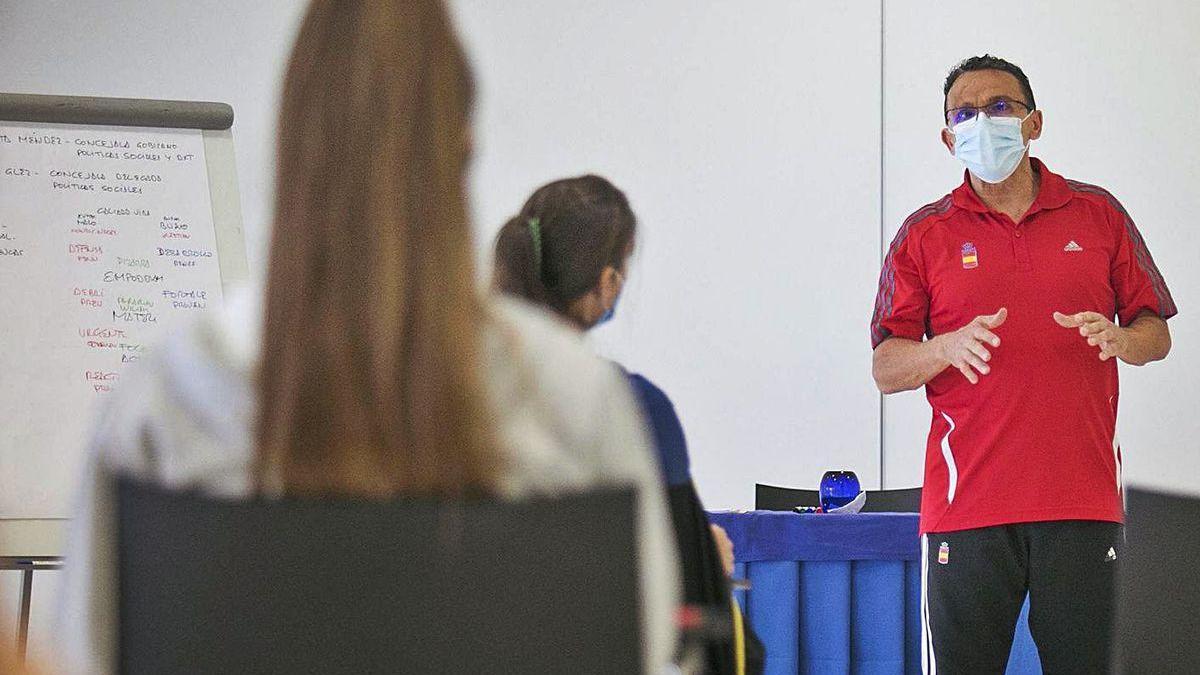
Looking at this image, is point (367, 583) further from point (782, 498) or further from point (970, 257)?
point (782, 498)

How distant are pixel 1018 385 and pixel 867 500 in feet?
Result: 3.53

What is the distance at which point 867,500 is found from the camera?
348 centimetres

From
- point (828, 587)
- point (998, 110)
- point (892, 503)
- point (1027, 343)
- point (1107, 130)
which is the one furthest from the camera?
point (1107, 130)

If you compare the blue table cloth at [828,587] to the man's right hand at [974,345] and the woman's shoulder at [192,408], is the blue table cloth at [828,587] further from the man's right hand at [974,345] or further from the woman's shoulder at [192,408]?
the woman's shoulder at [192,408]

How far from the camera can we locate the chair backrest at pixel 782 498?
142 inches

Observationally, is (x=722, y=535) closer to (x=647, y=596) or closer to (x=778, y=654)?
(x=647, y=596)

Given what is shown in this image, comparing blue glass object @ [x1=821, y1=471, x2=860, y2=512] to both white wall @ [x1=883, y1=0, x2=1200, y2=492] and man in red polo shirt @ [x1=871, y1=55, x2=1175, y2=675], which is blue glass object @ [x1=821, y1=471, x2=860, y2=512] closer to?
man in red polo shirt @ [x1=871, y1=55, x2=1175, y2=675]

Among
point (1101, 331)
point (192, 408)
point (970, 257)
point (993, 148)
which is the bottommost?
point (192, 408)

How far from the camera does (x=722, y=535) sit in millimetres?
1764

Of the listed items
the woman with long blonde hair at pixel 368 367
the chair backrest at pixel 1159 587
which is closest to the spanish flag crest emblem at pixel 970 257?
the chair backrest at pixel 1159 587

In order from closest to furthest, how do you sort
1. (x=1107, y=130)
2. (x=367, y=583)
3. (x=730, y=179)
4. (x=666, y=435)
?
(x=367, y=583) < (x=666, y=435) < (x=1107, y=130) < (x=730, y=179)

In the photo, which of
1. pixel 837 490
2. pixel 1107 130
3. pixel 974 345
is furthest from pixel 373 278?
pixel 1107 130

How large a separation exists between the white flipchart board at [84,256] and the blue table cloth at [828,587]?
167 centimetres

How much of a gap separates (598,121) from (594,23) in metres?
0.38
